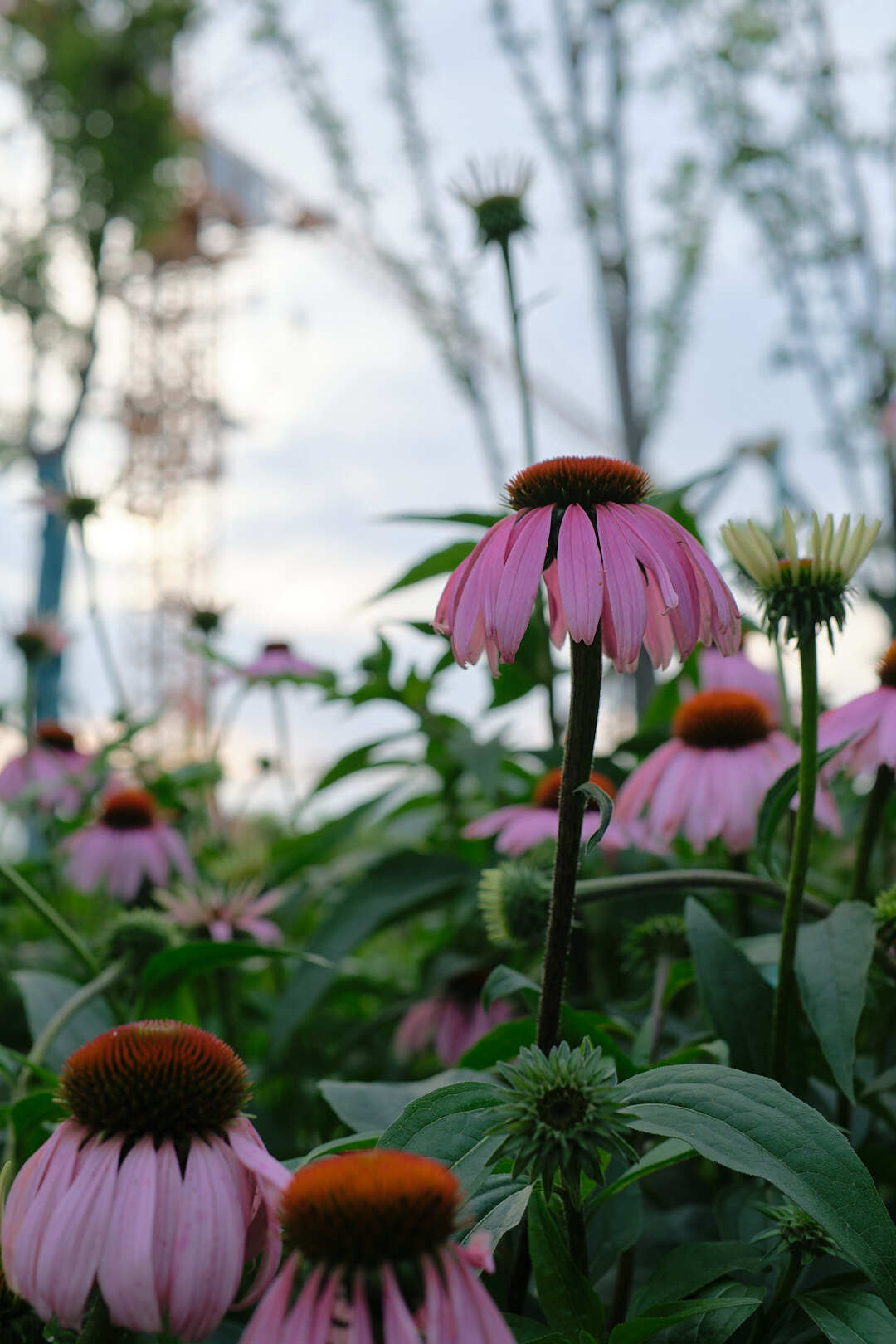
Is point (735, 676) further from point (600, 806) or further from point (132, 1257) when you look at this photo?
point (132, 1257)

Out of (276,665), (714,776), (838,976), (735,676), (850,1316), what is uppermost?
(276,665)

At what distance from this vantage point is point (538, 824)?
84 cm

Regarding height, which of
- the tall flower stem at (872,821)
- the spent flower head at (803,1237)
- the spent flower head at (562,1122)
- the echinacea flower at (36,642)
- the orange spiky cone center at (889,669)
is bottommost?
the spent flower head at (803,1237)

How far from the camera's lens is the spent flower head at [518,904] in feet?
2.01

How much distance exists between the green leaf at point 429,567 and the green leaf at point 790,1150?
543mm

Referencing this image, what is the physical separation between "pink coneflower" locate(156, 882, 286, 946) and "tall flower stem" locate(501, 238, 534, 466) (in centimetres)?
43

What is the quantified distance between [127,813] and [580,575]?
87 cm

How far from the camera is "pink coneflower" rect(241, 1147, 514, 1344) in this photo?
0.27 metres

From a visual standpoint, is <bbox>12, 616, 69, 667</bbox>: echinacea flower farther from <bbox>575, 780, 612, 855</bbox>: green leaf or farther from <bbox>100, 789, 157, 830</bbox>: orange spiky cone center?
<bbox>575, 780, 612, 855</bbox>: green leaf

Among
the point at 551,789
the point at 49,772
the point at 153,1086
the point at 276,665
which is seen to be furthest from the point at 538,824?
the point at 49,772

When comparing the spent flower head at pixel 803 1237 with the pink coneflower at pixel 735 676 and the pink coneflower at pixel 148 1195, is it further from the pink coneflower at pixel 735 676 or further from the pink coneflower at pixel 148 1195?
the pink coneflower at pixel 735 676

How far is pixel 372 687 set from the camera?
42.9 inches

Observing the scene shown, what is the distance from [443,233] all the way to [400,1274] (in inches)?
207

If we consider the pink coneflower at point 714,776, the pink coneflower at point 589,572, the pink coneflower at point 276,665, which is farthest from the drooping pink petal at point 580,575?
the pink coneflower at point 276,665
